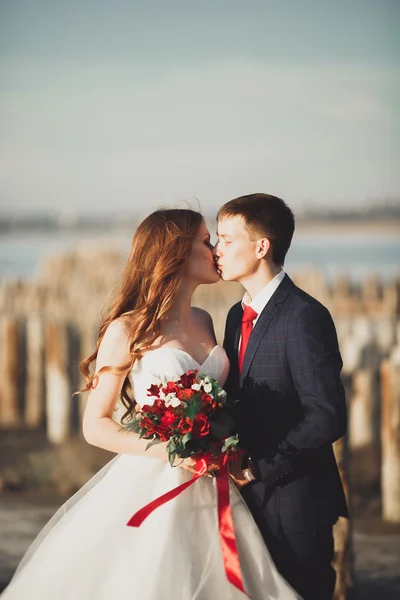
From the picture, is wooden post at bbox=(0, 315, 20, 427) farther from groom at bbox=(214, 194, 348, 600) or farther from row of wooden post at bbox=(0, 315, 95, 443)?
groom at bbox=(214, 194, 348, 600)

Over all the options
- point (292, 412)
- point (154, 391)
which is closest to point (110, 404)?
point (154, 391)

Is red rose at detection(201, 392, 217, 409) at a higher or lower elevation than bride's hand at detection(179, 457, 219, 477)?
higher

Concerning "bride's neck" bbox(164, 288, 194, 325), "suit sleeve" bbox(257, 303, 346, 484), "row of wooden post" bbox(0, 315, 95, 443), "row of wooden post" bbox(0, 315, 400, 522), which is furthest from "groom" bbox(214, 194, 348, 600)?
"row of wooden post" bbox(0, 315, 95, 443)

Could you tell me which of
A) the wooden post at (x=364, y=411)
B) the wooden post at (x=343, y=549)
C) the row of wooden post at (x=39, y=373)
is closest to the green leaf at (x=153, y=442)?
the wooden post at (x=343, y=549)

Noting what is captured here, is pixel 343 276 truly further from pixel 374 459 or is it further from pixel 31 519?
pixel 31 519

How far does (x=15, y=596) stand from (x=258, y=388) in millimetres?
1200

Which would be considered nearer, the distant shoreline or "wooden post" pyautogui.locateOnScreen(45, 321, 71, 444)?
"wooden post" pyautogui.locateOnScreen(45, 321, 71, 444)

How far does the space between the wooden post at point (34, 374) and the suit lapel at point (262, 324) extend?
16.2 ft

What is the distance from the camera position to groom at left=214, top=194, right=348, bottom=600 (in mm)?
3461

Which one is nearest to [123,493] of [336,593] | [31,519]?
[336,593]

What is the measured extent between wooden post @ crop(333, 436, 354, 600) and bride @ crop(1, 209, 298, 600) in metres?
1.21

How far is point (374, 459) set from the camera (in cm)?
741

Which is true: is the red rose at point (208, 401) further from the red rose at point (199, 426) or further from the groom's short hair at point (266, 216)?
the groom's short hair at point (266, 216)

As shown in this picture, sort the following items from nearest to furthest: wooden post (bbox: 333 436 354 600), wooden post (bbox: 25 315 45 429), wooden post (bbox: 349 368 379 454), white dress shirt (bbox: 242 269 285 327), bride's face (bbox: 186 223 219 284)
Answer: white dress shirt (bbox: 242 269 285 327) < bride's face (bbox: 186 223 219 284) < wooden post (bbox: 333 436 354 600) < wooden post (bbox: 349 368 379 454) < wooden post (bbox: 25 315 45 429)
